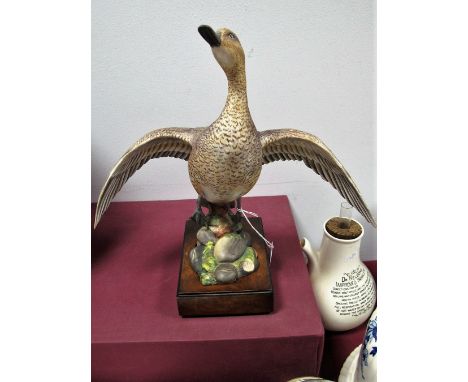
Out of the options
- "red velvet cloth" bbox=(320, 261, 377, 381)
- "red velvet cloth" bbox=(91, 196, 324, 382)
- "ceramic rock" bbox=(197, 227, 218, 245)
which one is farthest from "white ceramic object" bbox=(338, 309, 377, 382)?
"ceramic rock" bbox=(197, 227, 218, 245)

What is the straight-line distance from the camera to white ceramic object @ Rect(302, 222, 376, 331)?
2.78 ft

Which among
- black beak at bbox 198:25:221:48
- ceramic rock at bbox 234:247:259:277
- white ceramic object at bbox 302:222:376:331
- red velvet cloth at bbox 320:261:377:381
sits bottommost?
red velvet cloth at bbox 320:261:377:381

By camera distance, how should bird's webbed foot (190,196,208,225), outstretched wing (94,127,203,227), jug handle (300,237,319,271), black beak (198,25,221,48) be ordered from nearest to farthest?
black beak (198,25,221,48)
outstretched wing (94,127,203,227)
bird's webbed foot (190,196,208,225)
jug handle (300,237,319,271)

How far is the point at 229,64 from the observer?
0.58 metres

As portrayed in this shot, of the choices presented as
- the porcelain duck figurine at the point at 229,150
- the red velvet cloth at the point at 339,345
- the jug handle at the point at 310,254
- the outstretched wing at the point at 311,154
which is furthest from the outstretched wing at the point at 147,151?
the red velvet cloth at the point at 339,345

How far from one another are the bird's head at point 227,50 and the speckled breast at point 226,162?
0.09m

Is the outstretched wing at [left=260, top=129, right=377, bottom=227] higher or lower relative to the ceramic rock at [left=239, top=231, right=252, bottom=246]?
higher

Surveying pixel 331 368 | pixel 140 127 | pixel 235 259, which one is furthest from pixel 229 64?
pixel 331 368

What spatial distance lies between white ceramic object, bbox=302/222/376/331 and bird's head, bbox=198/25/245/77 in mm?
410

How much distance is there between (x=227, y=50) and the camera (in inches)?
22.5

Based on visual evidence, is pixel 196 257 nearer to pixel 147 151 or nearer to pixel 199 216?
pixel 199 216

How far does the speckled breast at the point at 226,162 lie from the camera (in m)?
0.61

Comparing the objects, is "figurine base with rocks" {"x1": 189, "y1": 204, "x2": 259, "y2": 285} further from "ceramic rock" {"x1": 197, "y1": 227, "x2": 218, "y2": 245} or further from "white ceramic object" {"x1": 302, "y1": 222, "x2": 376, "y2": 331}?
"white ceramic object" {"x1": 302, "y1": 222, "x2": 376, "y2": 331}

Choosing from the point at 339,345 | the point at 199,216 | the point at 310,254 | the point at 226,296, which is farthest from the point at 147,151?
the point at 339,345
